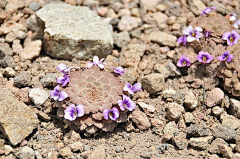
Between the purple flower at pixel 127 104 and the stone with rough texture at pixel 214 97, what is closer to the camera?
the purple flower at pixel 127 104

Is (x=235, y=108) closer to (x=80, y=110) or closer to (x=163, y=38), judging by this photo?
(x=163, y=38)

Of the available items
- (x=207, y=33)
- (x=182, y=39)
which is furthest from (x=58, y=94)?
(x=207, y=33)

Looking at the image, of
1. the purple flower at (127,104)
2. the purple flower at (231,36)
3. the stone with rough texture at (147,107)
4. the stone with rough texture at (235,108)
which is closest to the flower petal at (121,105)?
the purple flower at (127,104)

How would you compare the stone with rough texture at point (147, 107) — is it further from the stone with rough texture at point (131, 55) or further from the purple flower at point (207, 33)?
the purple flower at point (207, 33)

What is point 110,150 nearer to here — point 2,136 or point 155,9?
point 2,136

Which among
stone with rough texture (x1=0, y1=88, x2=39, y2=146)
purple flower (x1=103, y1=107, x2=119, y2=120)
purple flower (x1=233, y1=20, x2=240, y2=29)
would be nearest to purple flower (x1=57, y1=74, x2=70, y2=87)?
stone with rough texture (x1=0, y1=88, x2=39, y2=146)

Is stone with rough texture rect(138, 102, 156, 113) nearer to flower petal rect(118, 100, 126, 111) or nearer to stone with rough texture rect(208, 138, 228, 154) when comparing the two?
flower petal rect(118, 100, 126, 111)
